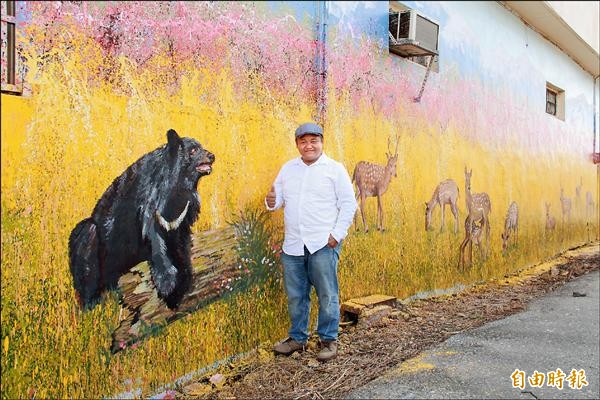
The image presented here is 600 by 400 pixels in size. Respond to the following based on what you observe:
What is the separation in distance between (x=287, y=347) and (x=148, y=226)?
1361mm

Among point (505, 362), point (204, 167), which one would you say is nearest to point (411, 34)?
point (204, 167)

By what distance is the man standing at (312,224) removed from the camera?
332cm

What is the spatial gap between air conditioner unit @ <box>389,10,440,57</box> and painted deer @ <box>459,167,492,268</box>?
6.25 feet

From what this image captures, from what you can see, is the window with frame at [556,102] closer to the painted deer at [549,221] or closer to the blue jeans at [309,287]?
the painted deer at [549,221]

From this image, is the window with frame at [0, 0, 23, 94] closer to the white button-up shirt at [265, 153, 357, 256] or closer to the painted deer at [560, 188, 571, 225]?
the white button-up shirt at [265, 153, 357, 256]

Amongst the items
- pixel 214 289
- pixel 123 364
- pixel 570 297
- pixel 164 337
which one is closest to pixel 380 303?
pixel 214 289

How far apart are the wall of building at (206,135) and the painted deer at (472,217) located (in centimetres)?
18

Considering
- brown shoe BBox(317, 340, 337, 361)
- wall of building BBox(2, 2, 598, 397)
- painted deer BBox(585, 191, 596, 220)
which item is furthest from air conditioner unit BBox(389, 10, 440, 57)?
painted deer BBox(585, 191, 596, 220)

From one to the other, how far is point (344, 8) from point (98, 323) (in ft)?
10.6

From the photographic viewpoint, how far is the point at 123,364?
267cm

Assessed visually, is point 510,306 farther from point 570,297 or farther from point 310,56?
point 310,56

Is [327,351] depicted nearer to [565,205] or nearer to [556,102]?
[565,205]

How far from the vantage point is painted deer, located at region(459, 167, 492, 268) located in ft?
20.4

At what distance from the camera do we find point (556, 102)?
9984 millimetres
